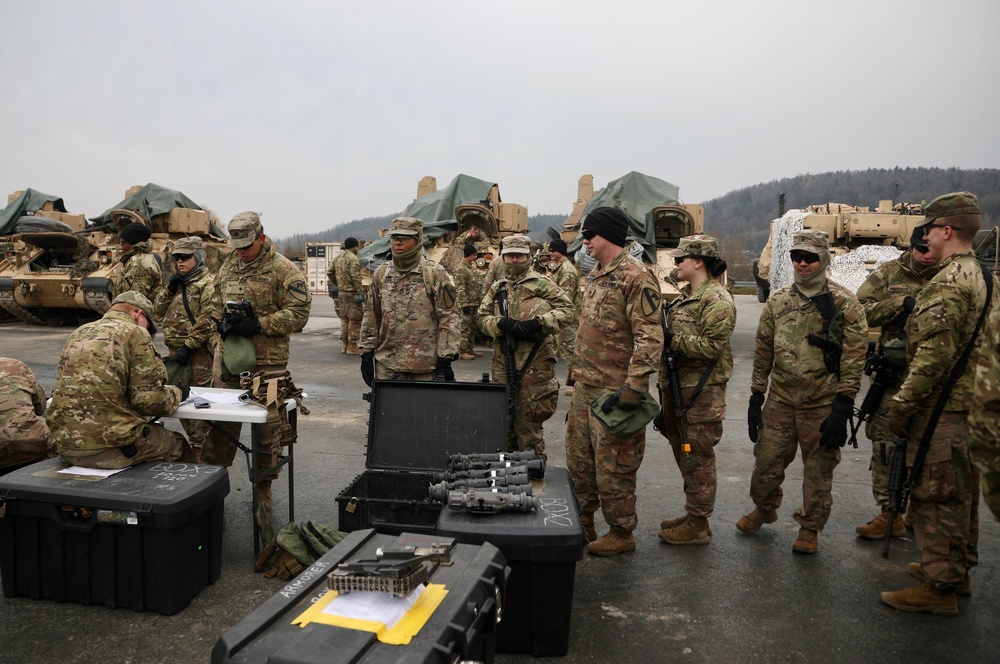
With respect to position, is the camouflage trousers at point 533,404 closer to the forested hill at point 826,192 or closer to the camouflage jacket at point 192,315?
the camouflage jacket at point 192,315

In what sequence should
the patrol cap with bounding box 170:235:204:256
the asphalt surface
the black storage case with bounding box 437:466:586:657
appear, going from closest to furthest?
the black storage case with bounding box 437:466:586:657 < the asphalt surface < the patrol cap with bounding box 170:235:204:256

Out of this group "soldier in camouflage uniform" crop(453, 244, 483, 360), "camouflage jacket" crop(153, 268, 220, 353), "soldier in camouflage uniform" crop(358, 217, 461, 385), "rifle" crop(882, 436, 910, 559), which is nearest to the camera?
"rifle" crop(882, 436, 910, 559)

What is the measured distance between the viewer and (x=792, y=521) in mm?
4863

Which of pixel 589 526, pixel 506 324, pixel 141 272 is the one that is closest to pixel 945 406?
pixel 589 526

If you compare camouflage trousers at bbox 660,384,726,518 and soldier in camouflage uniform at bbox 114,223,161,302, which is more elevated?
soldier in camouflage uniform at bbox 114,223,161,302

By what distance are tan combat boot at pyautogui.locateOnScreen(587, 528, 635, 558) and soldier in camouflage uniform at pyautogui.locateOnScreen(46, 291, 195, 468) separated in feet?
8.61

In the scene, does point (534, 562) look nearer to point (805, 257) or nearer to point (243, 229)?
point (805, 257)

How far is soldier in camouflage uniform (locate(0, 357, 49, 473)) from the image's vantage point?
3.96 meters

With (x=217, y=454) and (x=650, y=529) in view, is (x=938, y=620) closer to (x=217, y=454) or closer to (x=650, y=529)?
(x=650, y=529)

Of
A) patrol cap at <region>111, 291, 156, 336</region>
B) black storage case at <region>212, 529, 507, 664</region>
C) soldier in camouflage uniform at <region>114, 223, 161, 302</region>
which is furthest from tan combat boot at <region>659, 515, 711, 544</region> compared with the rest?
soldier in camouflage uniform at <region>114, 223, 161, 302</region>

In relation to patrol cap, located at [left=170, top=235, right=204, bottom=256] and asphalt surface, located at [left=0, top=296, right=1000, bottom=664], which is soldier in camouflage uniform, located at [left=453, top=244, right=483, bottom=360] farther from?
asphalt surface, located at [left=0, top=296, right=1000, bottom=664]

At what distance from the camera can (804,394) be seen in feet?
13.8

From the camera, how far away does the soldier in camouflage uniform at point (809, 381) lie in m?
4.11

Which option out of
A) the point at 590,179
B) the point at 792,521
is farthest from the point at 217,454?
the point at 590,179
